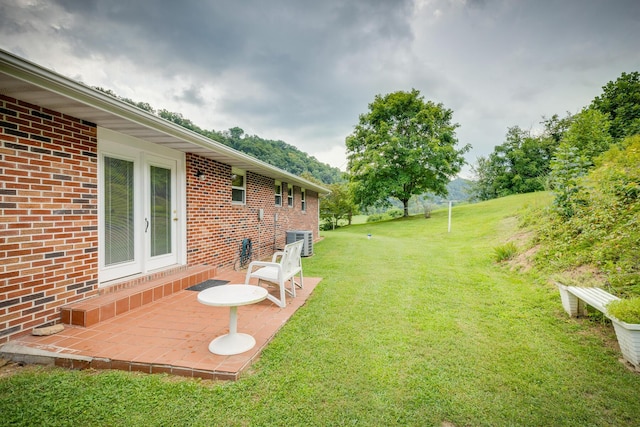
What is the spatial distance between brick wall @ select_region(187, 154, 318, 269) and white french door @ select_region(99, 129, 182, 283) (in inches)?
13.2

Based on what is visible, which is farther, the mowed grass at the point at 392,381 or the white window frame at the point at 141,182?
the white window frame at the point at 141,182

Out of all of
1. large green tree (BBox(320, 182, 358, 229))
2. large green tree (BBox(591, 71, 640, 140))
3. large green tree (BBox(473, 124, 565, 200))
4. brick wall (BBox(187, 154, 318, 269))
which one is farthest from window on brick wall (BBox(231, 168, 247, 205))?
large green tree (BBox(473, 124, 565, 200))

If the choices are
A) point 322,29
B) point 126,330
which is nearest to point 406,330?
point 126,330

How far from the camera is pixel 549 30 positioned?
756cm

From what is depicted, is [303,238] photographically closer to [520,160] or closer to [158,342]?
[158,342]

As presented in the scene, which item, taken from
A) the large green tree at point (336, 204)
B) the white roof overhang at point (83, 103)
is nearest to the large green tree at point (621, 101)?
the large green tree at point (336, 204)

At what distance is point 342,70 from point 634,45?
9345 millimetres

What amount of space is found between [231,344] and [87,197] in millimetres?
2727

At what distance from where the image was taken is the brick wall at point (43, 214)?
2678 millimetres

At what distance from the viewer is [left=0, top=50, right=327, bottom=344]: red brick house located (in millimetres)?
2676

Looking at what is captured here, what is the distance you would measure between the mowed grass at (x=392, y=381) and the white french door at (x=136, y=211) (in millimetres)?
1921

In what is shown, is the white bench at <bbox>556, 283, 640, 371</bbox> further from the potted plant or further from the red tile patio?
the red tile patio

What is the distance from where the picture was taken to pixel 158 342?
2.79 metres

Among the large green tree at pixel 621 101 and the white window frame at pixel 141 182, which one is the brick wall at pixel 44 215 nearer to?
the white window frame at pixel 141 182
